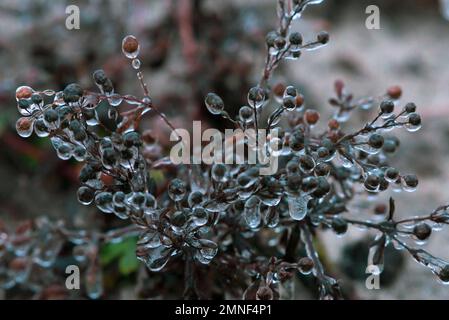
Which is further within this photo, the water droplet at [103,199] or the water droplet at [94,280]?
the water droplet at [94,280]

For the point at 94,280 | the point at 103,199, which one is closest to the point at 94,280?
the point at 94,280

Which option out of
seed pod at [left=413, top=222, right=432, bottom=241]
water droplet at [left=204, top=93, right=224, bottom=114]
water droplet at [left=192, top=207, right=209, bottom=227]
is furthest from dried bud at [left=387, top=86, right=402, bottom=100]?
water droplet at [left=192, top=207, right=209, bottom=227]

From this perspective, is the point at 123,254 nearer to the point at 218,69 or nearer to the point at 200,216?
the point at 200,216

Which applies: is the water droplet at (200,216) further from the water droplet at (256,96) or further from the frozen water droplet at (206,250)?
the water droplet at (256,96)

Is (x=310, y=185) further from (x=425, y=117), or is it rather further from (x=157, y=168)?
(x=425, y=117)

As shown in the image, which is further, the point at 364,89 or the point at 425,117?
the point at 364,89

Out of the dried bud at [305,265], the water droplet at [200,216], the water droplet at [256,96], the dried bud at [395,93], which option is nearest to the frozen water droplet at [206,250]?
the water droplet at [200,216]

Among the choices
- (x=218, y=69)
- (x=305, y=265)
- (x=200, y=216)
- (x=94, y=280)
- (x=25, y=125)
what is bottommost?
(x=94, y=280)
